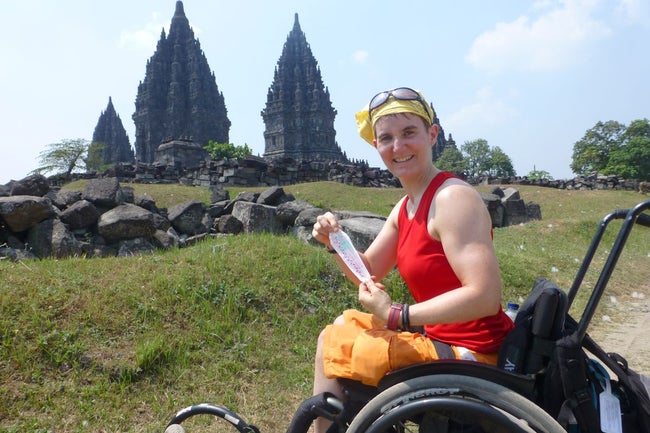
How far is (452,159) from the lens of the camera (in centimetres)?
6475

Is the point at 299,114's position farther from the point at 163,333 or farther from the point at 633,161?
the point at 163,333

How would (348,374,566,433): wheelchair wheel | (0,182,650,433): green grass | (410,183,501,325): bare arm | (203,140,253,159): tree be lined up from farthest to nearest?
(203,140,253,159): tree, (0,182,650,433): green grass, (410,183,501,325): bare arm, (348,374,566,433): wheelchair wheel

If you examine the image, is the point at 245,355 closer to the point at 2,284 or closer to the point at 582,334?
the point at 2,284

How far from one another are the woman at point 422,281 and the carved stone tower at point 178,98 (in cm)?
4364

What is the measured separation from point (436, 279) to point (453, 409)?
1.63 feet

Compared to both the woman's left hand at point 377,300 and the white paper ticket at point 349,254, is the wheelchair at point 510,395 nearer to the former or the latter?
the woman's left hand at point 377,300

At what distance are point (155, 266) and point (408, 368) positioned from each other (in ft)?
11.2

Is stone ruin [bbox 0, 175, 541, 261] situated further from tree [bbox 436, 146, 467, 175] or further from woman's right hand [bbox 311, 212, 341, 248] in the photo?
tree [bbox 436, 146, 467, 175]

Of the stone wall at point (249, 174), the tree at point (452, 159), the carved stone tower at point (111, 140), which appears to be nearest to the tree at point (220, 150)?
the carved stone tower at point (111, 140)

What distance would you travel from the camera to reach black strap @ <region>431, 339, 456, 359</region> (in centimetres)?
176

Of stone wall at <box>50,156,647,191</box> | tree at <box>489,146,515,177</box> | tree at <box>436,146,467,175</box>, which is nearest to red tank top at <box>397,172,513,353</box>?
stone wall at <box>50,156,647,191</box>

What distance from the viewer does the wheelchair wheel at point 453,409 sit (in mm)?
1559

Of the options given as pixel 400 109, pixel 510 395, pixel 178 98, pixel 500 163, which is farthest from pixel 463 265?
pixel 500 163

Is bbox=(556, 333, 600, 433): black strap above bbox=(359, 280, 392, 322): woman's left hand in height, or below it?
below
